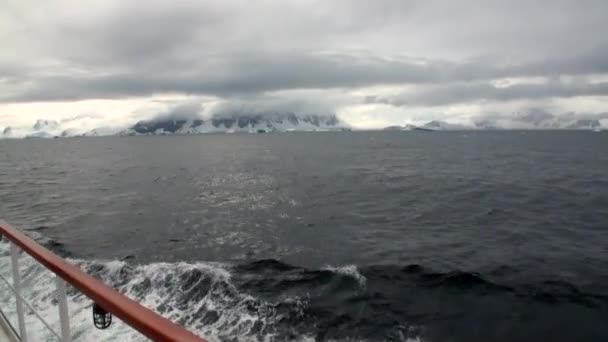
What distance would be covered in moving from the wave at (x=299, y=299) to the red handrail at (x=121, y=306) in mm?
7845

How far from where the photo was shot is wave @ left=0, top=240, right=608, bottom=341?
1029 centimetres

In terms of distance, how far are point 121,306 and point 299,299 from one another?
10.5m

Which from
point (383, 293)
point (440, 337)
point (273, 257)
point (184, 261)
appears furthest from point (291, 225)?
point (440, 337)

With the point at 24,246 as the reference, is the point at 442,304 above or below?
below

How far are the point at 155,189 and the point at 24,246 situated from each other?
120 ft

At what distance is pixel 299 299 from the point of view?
12.0m

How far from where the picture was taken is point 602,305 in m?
11.5

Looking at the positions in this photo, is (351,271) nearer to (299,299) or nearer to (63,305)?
(299,299)

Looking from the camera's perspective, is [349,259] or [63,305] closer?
[63,305]

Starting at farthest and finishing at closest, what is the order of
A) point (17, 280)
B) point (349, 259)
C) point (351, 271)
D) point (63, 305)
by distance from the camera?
point (349, 259), point (351, 271), point (17, 280), point (63, 305)

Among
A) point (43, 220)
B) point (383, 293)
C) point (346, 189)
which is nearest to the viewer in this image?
point (383, 293)

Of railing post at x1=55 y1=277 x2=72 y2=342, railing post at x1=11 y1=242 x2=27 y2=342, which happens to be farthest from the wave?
railing post at x1=55 y1=277 x2=72 y2=342

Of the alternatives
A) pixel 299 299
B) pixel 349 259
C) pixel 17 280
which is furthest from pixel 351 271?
pixel 17 280

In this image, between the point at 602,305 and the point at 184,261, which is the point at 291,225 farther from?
the point at 602,305
